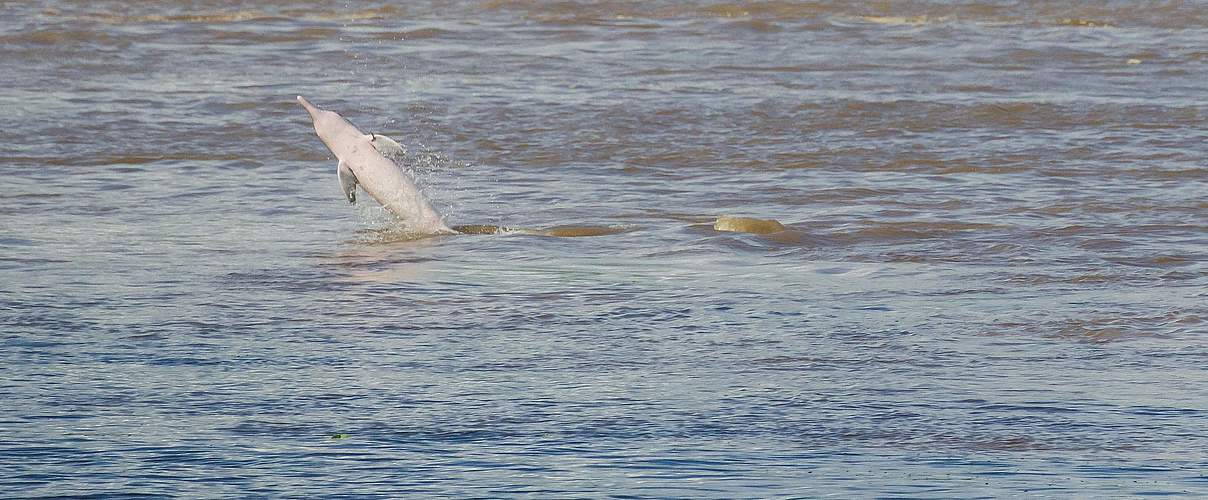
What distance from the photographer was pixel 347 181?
8.55 m

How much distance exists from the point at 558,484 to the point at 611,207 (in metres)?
4.62

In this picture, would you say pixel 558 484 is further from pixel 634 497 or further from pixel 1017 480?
pixel 1017 480

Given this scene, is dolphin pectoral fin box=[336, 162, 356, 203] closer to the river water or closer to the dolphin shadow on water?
the dolphin shadow on water

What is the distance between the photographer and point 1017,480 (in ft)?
15.2

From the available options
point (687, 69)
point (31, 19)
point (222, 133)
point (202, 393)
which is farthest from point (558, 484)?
point (31, 19)

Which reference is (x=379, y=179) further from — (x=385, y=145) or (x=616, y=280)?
(x=616, y=280)

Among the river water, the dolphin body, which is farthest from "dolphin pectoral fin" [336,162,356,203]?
the river water

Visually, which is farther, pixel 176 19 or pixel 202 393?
pixel 176 19

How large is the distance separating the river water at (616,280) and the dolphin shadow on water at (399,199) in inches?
6.1

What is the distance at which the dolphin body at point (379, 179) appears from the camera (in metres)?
8.44

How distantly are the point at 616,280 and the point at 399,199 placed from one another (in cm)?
151

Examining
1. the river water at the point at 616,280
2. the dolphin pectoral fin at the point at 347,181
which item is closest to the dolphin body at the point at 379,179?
the dolphin pectoral fin at the point at 347,181

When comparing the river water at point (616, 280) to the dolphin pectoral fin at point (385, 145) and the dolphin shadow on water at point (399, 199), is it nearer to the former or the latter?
the dolphin shadow on water at point (399, 199)

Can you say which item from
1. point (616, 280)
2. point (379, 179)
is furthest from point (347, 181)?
point (616, 280)
